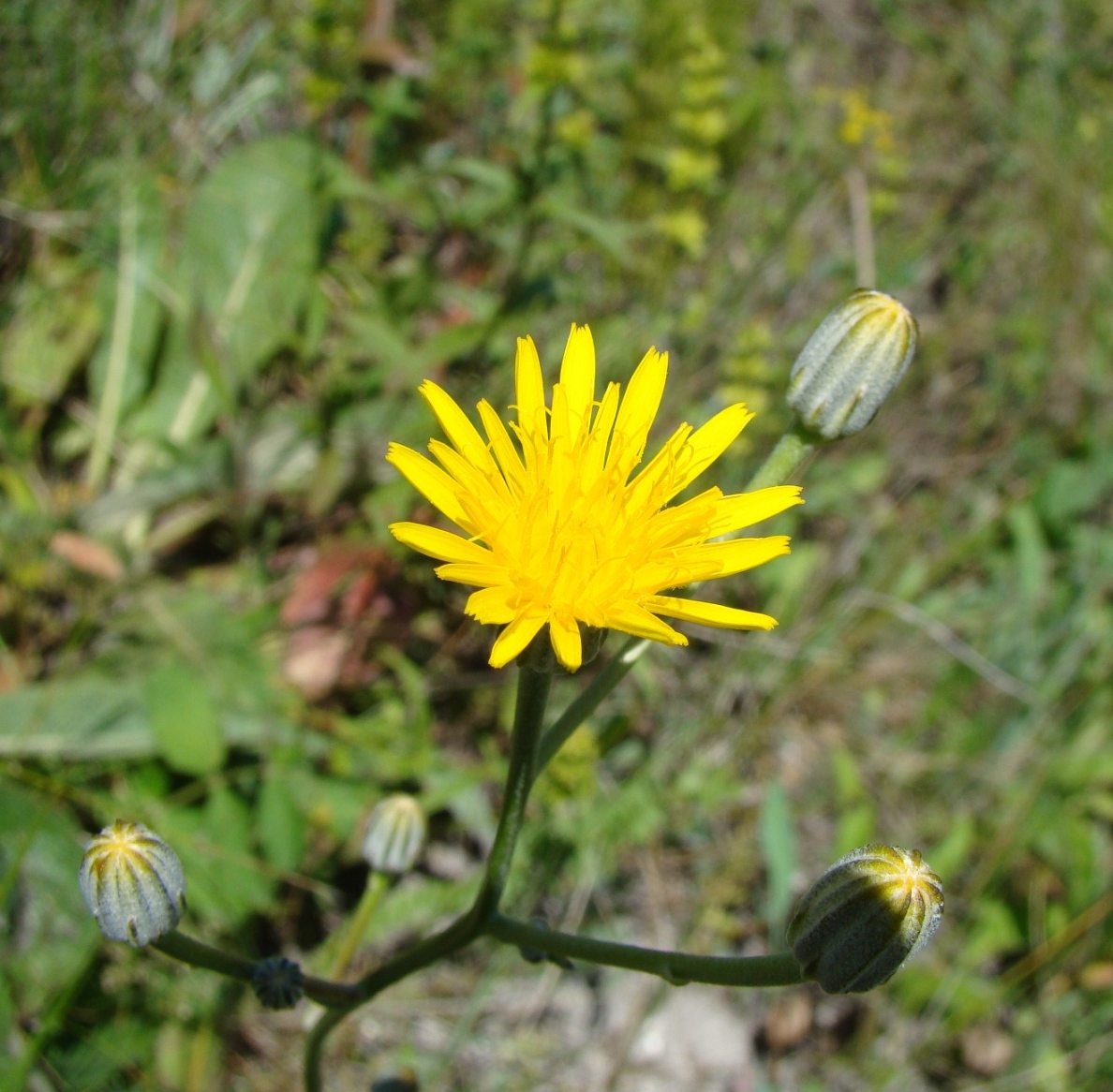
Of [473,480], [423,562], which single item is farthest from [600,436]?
[423,562]

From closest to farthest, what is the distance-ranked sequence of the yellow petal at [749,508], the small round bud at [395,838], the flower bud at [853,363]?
1. the yellow petal at [749,508]
2. the flower bud at [853,363]
3. the small round bud at [395,838]

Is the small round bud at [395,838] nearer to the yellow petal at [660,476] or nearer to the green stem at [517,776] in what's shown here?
the green stem at [517,776]

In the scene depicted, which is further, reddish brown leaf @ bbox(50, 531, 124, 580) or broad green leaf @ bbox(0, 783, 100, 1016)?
reddish brown leaf @ bbox(50, 531, 124, 580)

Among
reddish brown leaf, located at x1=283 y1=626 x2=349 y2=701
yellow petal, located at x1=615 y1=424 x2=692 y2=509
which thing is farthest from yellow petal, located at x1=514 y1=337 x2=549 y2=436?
reddish brown leaf, located at x1=283 y1=626 x2=349 y2=701

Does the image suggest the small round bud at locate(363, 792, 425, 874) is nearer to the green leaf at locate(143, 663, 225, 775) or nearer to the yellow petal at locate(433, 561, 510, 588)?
the yellow petal at locate(433, 561, 510, 588)

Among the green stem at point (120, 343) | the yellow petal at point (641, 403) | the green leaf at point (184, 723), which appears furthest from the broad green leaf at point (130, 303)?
the yellow petal at point (641, 403)

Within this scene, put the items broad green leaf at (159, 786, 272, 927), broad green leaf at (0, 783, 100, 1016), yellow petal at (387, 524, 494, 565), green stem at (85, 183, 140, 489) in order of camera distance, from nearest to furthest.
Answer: yellow petal at (387, 524, 494, 565) < broad green leaf at (0, 783, 100, 1016) < broad green leaf at (159, 786, 272, 927) < green stem at (85, 183, 140, 489)
